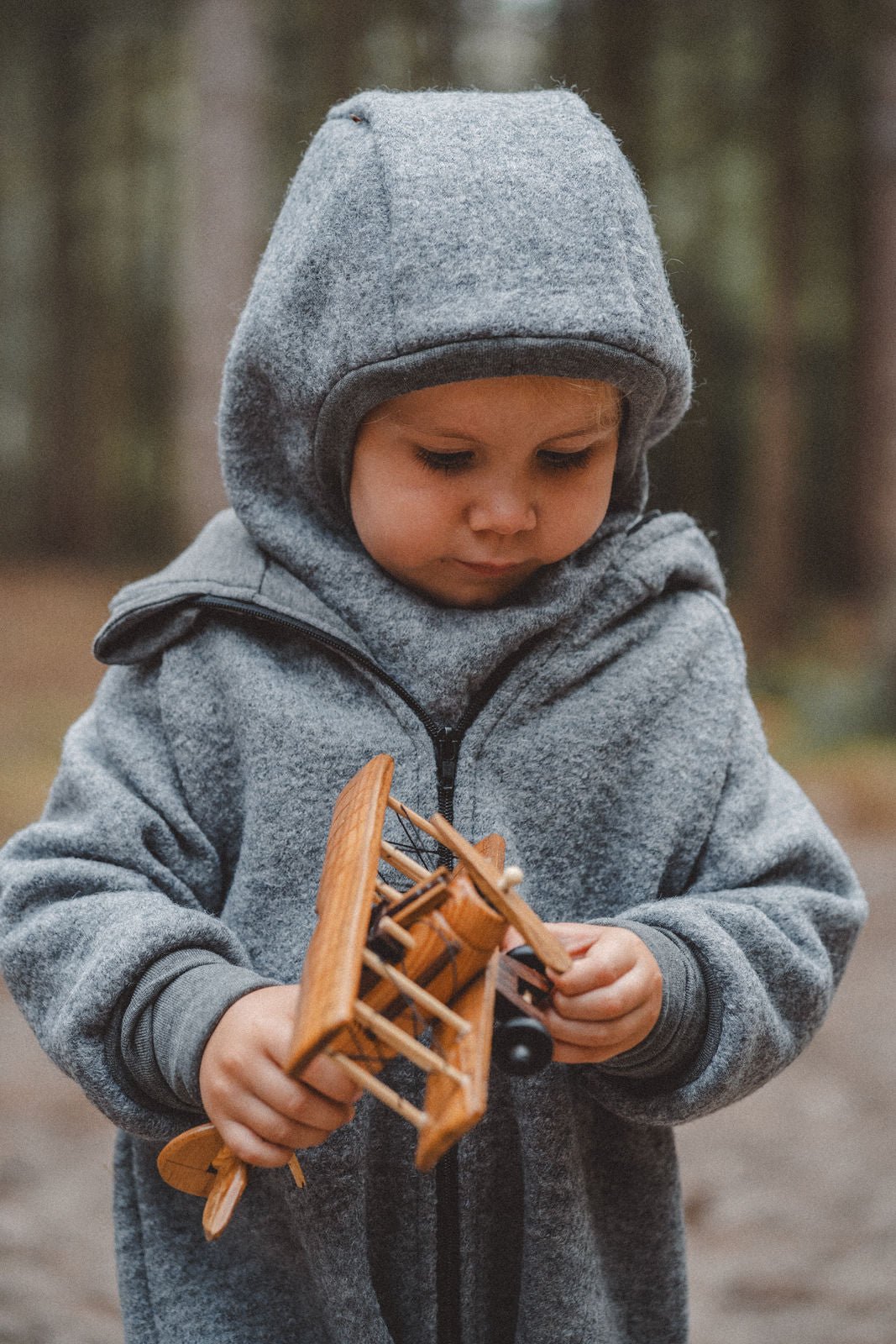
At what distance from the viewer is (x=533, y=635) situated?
5.34 ft

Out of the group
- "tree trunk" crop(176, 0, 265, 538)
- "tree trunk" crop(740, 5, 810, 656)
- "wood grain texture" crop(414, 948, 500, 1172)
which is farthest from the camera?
"tree trunk" crop(740, 5, 810, 656)

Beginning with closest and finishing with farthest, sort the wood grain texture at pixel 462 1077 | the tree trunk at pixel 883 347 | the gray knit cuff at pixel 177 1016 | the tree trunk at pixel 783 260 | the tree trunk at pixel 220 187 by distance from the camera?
the wood grain texture at pixel 462 1077
the gray knit cuff at pixel 177 1016
the tree trunk at pixel 883 347
the tree trunk at pixel 220 187
the tree trunk at pixel 783 260

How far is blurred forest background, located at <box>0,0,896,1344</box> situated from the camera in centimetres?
333

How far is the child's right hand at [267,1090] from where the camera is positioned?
1.20 metres

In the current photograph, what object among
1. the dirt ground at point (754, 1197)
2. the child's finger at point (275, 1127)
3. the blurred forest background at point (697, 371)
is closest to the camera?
the child's finger at point (275, 1127)

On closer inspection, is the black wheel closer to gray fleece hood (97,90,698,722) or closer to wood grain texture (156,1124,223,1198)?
wood grain texture (156,1124,223,1198)

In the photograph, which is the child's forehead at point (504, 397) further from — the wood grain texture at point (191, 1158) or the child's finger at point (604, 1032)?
the wood grain texture at point (191, 1158)

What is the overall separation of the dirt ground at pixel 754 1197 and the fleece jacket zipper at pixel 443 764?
1.24 m

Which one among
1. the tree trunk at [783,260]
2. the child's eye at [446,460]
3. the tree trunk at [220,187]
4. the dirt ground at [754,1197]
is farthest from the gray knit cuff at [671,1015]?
the tree trunk at [783,260]

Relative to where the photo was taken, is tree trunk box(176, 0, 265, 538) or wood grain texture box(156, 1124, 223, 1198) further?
tree trunk box(176, 0, 265, 538)

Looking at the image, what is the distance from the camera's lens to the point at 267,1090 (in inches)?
48.3

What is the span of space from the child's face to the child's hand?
439 millimetres

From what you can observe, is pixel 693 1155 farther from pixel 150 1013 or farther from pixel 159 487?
pixel 159 487

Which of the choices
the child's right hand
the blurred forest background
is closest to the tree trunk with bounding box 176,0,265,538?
the blurred forest background
